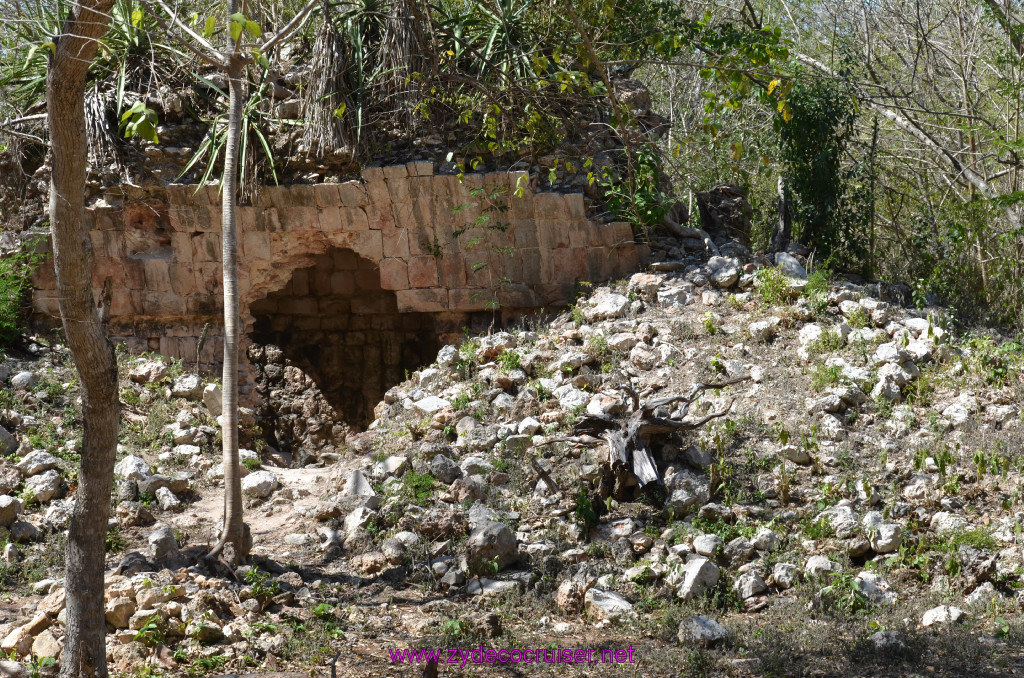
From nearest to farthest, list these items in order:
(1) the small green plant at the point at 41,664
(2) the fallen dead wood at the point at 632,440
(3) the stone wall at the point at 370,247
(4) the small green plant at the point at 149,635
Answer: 1. (1) the small green plant at the point at 41,664
2. (4) the small green plant at the point at 149,635
3. (2) the fallen dead wood at the point at 632,440
4. (3) the stone wall at the point at 370,247

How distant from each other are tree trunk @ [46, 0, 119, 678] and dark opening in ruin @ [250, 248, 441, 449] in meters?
6.19

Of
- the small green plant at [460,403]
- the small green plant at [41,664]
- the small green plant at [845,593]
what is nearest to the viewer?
the small green plant at [41,664]

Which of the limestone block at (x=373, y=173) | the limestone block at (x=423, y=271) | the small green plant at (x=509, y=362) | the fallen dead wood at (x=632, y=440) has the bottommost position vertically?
the fallen dead wood at (x=632, y=440)

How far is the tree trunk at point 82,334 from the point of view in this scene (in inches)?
145

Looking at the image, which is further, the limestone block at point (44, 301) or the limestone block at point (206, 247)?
the limestone block at point (44, 301)

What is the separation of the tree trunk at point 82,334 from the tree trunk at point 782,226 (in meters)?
6.69

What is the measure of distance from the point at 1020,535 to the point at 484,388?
13.7ft

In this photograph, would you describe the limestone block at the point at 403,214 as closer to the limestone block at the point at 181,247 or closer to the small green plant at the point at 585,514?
the limestone block at the point at 181,247

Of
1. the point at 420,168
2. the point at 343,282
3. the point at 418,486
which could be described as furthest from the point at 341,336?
the point at 418,486

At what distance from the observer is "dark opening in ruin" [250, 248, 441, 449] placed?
10.6 meters

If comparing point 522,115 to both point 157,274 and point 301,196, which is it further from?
point 157,274

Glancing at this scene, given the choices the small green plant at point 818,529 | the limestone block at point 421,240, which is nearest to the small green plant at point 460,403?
the limestone block at point 421,240

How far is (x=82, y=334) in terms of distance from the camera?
392 centimetres

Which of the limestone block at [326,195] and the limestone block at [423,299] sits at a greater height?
the limestone block at [326,195]
